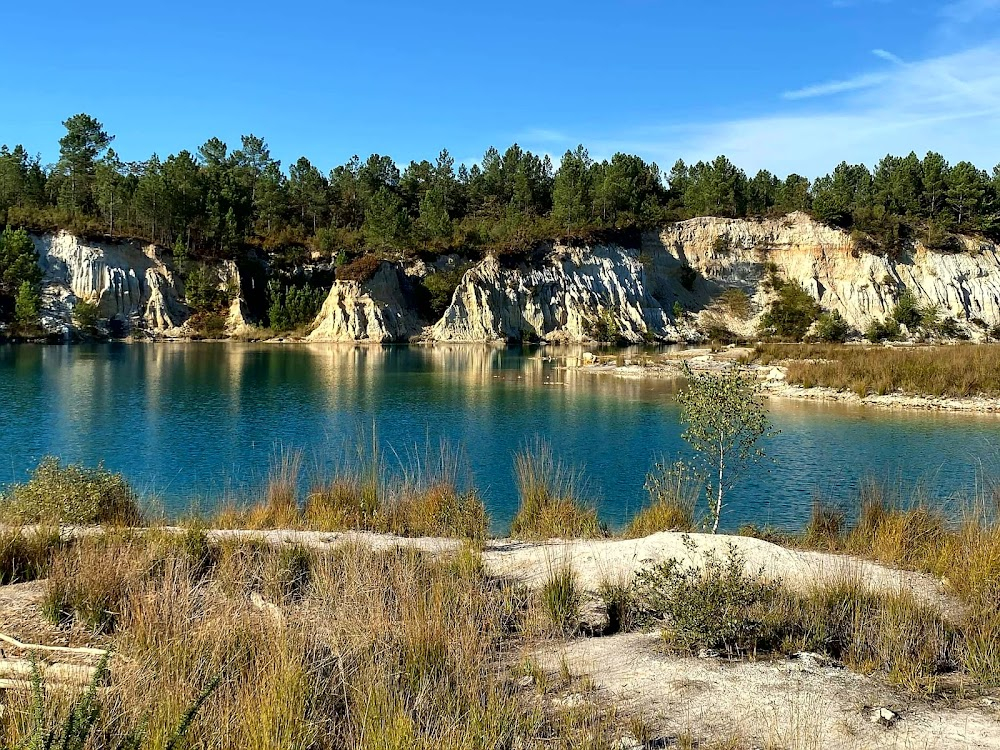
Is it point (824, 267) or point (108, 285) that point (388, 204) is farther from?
point (824, 267)

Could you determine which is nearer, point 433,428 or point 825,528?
point 825,528

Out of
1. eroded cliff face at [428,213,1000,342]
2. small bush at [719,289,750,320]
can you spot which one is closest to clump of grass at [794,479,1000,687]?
eroded cliff face at [428,213,1000,342]

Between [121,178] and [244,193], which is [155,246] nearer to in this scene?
[121,178]

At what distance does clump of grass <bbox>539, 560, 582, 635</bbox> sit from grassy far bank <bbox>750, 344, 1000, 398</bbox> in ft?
111

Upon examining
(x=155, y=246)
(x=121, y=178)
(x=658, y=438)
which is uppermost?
→ (x=121, y=178)

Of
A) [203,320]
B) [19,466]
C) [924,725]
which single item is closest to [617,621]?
[924,725]

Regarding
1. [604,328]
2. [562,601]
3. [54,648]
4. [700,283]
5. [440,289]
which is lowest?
[562,601]

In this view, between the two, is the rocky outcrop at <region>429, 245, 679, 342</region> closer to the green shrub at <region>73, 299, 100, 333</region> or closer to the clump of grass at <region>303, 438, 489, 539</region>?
the green shrub at <region>73, 299, 100, 333</region>

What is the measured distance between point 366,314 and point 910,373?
6286cm

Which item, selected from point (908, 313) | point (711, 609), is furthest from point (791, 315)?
point (711, 609)

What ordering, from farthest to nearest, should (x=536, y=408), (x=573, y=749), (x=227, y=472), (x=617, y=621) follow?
(x=536, y=408) < (x=227, y=472) < (x=617, y=621) < (x=573, y=749)

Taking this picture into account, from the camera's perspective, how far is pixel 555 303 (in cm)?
9331

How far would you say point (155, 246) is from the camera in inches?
3617

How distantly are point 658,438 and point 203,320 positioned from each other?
250 feet
